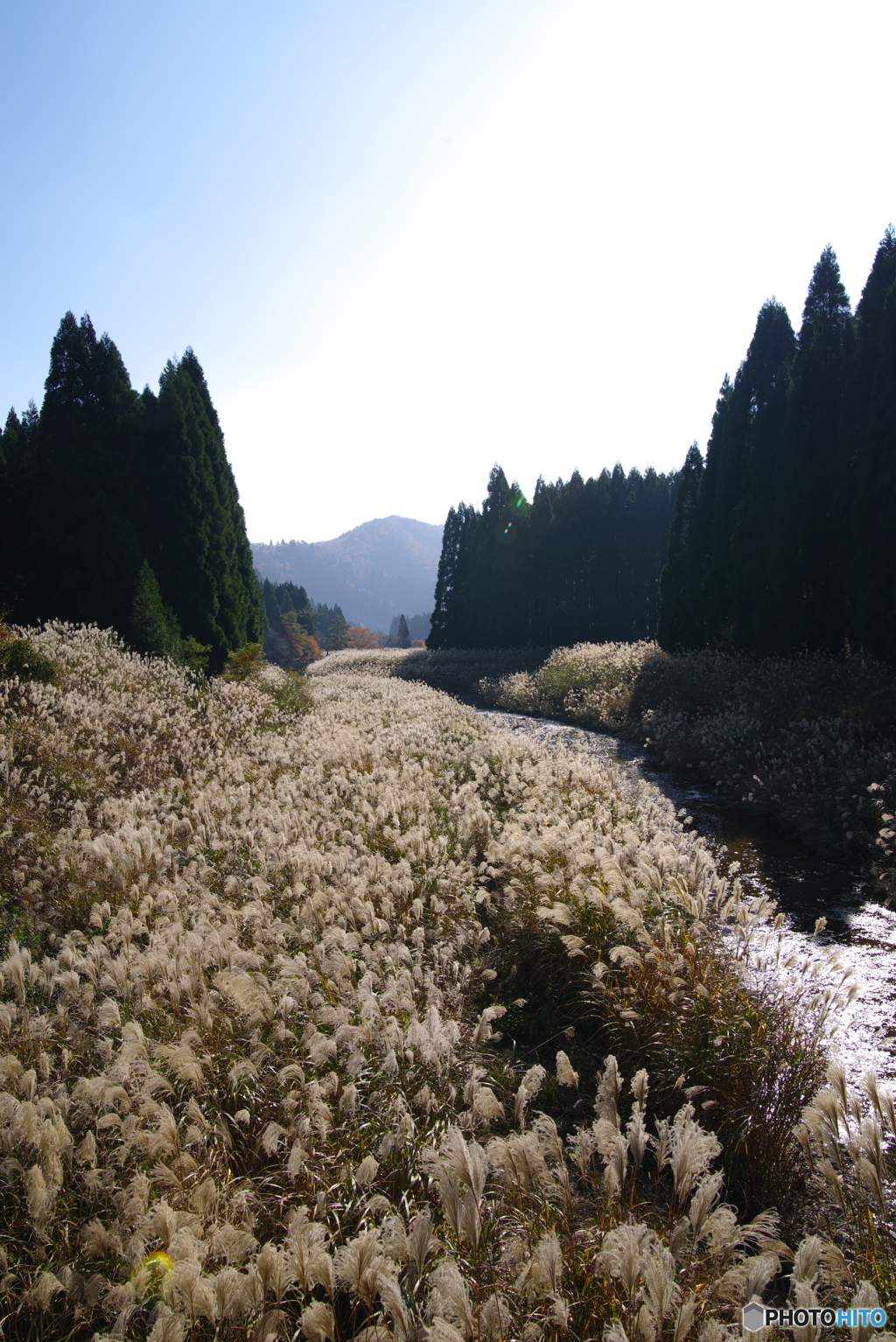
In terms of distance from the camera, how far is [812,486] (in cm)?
1647

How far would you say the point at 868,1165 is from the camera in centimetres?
225

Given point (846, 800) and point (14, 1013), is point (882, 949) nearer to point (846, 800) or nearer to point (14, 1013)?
point (846, 800)

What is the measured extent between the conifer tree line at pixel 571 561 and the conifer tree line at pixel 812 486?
1321cm

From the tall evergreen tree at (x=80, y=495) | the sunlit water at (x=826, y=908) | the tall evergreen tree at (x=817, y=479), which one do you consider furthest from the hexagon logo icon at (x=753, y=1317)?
the tall evergreen tree at (x=80, y=495)

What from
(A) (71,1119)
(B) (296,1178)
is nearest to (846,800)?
(B) (296,1178)

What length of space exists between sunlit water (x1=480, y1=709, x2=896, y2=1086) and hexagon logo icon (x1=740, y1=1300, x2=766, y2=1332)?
2694 mm

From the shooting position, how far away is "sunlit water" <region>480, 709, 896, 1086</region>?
184 inches

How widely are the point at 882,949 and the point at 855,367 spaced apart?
49.1 ft

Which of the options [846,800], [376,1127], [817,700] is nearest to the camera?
[376,1127]

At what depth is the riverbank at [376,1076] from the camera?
7.33 ft

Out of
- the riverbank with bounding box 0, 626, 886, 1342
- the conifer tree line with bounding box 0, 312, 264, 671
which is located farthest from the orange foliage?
the riverbank with bounding box 0, 626, 886, 1342

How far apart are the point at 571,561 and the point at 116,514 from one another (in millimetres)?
26972

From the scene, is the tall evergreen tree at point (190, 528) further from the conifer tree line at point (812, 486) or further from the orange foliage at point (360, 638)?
the orange foliage at point (360, 638)

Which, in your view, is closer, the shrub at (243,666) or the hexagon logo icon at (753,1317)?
the hexagon logo icon at (753,1317)
